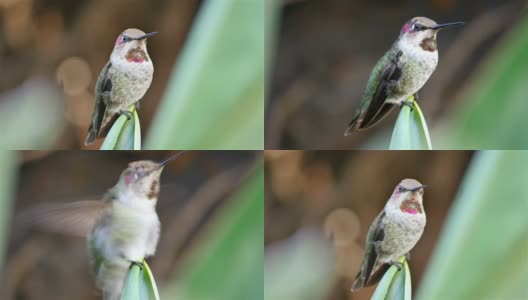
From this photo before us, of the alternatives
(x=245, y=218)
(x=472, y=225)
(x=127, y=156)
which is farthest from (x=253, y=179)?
(x=472, y=225)

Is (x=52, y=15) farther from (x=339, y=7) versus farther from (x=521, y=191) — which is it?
(x=521, y=191)

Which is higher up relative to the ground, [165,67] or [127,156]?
[165,67]

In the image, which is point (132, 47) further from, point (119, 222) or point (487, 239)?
point (487, 239)

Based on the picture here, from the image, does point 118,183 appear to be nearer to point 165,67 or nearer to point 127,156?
point 127,156

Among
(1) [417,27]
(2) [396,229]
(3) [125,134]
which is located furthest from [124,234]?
(1) [417,27]

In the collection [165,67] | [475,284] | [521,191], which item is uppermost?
[165,67]

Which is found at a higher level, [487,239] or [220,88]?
[220,88]
